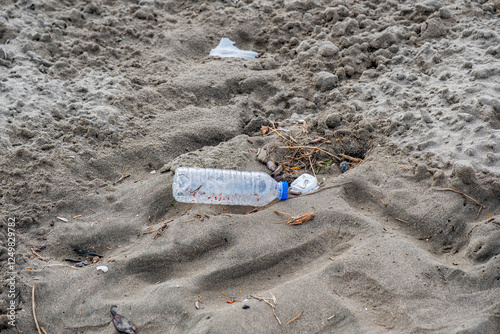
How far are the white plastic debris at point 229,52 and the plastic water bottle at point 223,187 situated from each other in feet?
5.30

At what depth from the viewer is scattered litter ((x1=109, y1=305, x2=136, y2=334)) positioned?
2.17 meters

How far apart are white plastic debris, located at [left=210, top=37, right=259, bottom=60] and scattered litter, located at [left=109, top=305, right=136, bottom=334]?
2701mm

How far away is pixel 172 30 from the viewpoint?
14.2 ft

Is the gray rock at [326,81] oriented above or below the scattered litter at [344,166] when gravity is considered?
above

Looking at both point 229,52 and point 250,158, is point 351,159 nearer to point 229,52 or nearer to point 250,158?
point 250,158

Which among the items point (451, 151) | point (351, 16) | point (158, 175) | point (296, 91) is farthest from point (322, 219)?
point (351, 16)

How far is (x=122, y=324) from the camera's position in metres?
2.19

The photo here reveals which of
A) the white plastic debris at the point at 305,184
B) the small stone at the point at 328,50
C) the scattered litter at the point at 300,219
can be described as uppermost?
the small stone at the point at 328,50

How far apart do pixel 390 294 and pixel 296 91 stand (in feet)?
6.60

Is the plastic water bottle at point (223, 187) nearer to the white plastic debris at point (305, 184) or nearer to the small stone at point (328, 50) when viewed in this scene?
Answer: the white plastic debris at point (305, 184)

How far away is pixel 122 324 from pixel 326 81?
2.47m

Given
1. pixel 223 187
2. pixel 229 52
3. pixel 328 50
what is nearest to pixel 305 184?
pixel 223 187

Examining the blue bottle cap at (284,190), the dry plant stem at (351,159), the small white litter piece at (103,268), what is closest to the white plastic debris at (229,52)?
the dry plant stem at (351,159)

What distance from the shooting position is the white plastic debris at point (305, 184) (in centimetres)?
293
